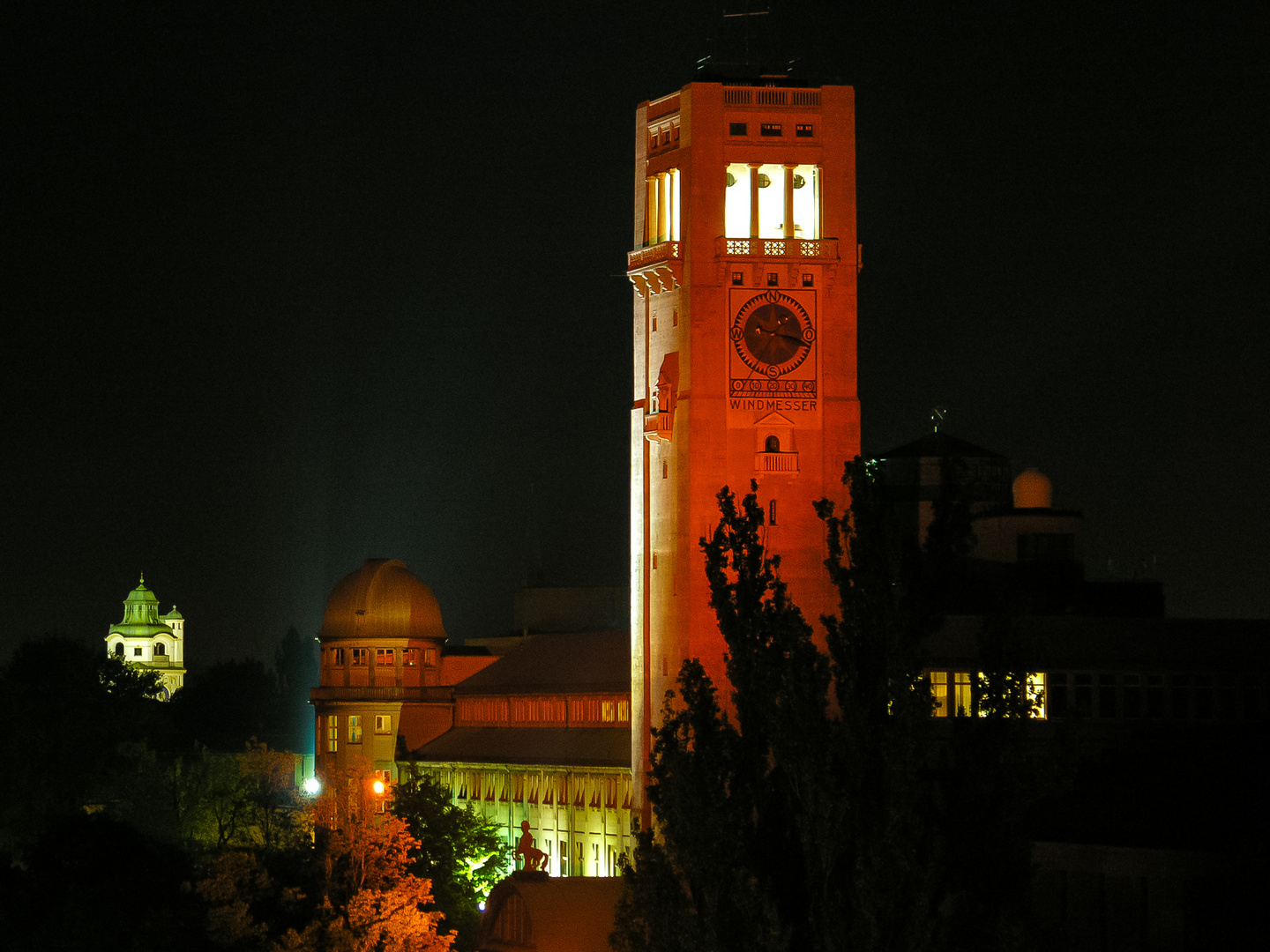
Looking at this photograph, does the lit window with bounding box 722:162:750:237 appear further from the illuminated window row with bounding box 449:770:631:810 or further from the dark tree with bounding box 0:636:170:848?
the dark tree with bounding box 0:636:170:848

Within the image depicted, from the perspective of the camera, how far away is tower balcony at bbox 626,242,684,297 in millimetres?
72188

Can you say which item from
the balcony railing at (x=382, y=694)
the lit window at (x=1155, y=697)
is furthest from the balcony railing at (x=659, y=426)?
the balcony railing at (x=382, y=694)

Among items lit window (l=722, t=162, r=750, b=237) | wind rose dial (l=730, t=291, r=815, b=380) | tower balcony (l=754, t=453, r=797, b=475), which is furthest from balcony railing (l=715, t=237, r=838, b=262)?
tower balcony (l=754, t=453, r=797, b=475)

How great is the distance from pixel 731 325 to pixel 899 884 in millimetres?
41280

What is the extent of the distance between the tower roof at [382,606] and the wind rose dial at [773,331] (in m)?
44.6

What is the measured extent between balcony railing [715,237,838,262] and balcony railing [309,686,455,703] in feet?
153

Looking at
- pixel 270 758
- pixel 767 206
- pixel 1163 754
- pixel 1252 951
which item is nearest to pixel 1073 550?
pixel 1163 754

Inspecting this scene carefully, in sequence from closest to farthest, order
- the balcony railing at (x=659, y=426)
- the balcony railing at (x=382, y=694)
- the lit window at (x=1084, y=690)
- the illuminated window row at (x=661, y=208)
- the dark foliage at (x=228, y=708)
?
the balcony railing at (x=659, y=426)
the illuminated window row at (x=661, y=208)
the lit window at (x=1084, y=690)
the balcony railing at (x=382, y=694)
the dark foliage at (x=228, y=708)

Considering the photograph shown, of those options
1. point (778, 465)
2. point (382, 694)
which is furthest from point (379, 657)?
point (778, 465)

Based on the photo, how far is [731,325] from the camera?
7069 centimetres

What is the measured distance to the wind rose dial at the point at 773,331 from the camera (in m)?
70.8

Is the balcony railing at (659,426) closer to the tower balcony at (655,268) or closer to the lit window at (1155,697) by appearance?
the tower balcony at (655,268)

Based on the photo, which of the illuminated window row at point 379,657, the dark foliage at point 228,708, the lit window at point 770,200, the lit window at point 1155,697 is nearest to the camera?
the lit window at point 770,200

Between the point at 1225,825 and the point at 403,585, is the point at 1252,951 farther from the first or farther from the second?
the point at 403,585
